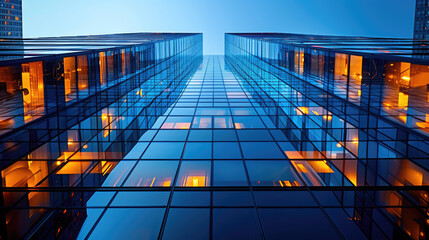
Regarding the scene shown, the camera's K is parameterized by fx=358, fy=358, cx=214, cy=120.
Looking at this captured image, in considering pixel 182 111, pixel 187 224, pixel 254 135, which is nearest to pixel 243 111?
pixel 182 111

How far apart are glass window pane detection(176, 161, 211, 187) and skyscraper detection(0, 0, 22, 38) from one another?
181 meters

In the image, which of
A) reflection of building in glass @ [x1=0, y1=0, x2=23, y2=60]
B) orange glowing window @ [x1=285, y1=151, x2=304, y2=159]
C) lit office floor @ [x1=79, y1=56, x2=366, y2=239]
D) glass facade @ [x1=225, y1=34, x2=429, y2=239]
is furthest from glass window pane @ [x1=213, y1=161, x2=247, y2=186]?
reflection of building in glass @ [x1=0, y1=0, x2=23, y2=60]

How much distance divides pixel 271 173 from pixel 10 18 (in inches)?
7469

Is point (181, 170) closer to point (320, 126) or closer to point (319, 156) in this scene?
point (319, 156)

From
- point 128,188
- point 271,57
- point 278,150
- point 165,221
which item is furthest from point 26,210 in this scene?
point 271,57

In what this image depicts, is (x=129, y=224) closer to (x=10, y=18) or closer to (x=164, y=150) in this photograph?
(x=164, y=150)

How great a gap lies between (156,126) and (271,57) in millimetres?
33429

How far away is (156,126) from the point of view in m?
21.5

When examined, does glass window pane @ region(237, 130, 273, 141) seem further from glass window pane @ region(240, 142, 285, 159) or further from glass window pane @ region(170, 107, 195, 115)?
glass window pane @ region(170, 107, 195, 115)

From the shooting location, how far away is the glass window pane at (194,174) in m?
13.0

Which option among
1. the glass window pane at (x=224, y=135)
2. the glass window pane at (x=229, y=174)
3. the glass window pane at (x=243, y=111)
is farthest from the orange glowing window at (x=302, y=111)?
the glass window pane at (x=229, y=174)

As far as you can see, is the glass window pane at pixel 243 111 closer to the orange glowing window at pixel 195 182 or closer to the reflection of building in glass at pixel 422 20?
the orange glowing window at pixel 195 182

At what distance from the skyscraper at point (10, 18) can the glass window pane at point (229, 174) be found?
182 metres

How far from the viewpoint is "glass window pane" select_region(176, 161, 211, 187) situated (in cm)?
1302
